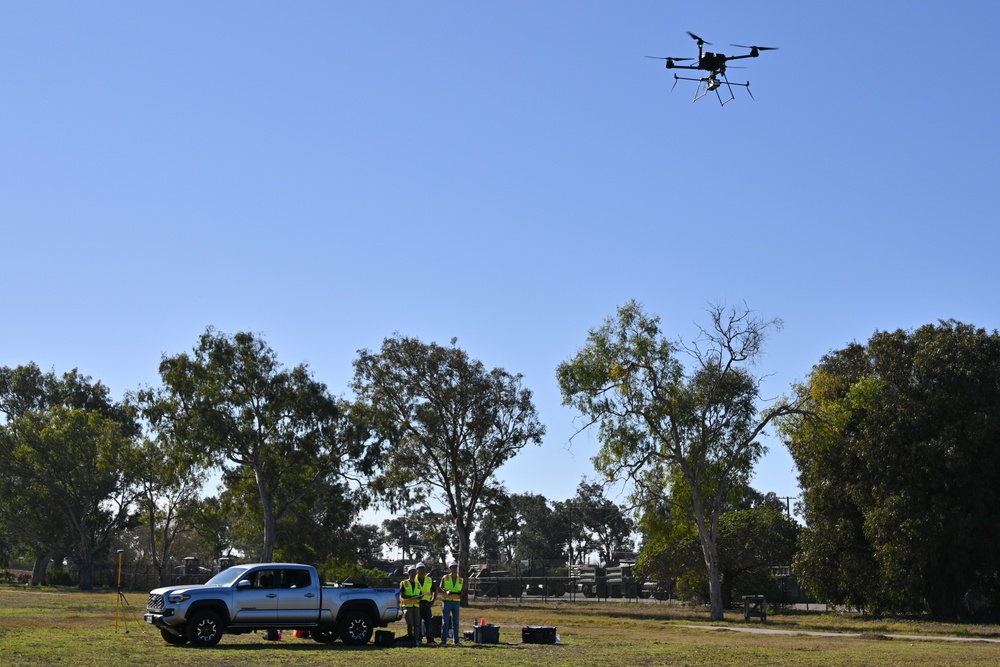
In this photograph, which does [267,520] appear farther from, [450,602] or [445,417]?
[450,602]

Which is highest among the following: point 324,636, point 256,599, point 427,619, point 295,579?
point 295,579

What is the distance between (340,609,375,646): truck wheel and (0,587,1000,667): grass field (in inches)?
24.3

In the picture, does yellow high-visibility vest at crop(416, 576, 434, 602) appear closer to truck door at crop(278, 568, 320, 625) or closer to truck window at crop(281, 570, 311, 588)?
truck door at crop(278, 568, 320, 625)

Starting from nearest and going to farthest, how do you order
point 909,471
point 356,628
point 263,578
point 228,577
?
point 263,578
point 228,577
point 356,628
point 909,471

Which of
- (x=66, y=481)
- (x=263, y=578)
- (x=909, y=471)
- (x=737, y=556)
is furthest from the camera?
(x=66, y=481)

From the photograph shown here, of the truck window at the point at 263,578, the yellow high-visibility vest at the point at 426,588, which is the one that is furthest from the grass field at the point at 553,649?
the yellow high-visibility vest at the point at 426,588

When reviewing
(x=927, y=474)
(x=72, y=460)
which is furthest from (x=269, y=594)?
(x=72, y=460)

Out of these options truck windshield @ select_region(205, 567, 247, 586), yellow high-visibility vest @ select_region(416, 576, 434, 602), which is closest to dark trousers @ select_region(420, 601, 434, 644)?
yellow high-visibility vest @ select_region(416, 576, 434, 602)

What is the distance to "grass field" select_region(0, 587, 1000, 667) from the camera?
66.1 feet

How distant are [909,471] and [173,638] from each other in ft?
101

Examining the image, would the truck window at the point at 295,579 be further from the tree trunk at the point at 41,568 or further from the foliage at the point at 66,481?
the tree trunk at the point at 41,568

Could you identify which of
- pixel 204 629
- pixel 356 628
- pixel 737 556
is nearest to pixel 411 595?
pixel 356 628

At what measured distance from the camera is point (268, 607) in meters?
23.9

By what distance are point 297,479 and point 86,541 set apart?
23835mm
